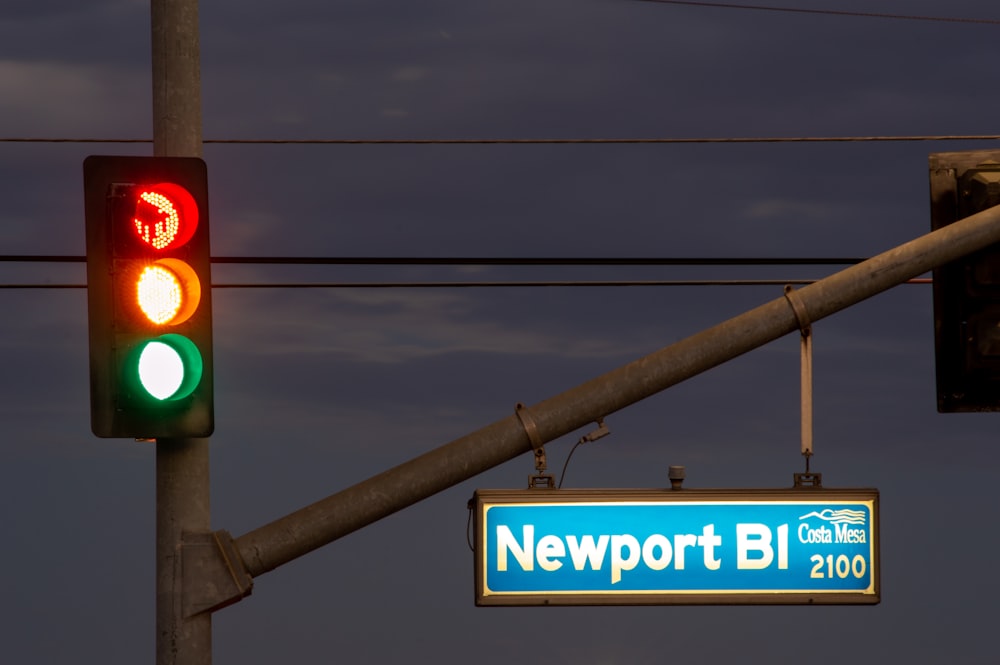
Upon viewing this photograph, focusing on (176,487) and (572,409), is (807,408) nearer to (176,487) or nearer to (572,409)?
(572,409)

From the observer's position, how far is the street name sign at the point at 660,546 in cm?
889

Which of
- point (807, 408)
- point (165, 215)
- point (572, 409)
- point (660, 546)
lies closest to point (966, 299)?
point (807, 408)

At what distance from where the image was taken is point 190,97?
811cm

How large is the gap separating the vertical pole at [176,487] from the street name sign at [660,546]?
1.76 m

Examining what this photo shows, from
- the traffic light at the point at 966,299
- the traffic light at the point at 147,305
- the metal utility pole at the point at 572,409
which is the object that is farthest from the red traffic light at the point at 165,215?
the traffic light at the point at 966,299

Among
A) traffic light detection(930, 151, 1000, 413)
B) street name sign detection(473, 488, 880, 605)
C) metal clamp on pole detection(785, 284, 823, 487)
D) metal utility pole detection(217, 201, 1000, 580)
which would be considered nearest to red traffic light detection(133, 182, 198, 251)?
metal utility pole detection(217, 201, 1000, 580)

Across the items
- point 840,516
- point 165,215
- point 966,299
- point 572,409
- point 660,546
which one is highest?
point 165,215

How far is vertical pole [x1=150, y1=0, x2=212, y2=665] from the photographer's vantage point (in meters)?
7.96

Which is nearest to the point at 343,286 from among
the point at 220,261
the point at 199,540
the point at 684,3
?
the point at 220,261

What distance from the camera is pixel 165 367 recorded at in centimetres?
741

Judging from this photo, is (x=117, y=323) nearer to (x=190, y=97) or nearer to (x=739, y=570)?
(x=190, y=97)

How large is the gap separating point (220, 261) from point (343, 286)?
3.98ft

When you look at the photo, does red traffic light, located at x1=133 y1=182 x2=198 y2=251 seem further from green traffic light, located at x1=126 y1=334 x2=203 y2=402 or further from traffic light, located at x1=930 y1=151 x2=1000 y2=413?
traffic light, located at x1=930 y1=151 x2=1000 y2=413

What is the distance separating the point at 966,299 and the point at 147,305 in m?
4.91
